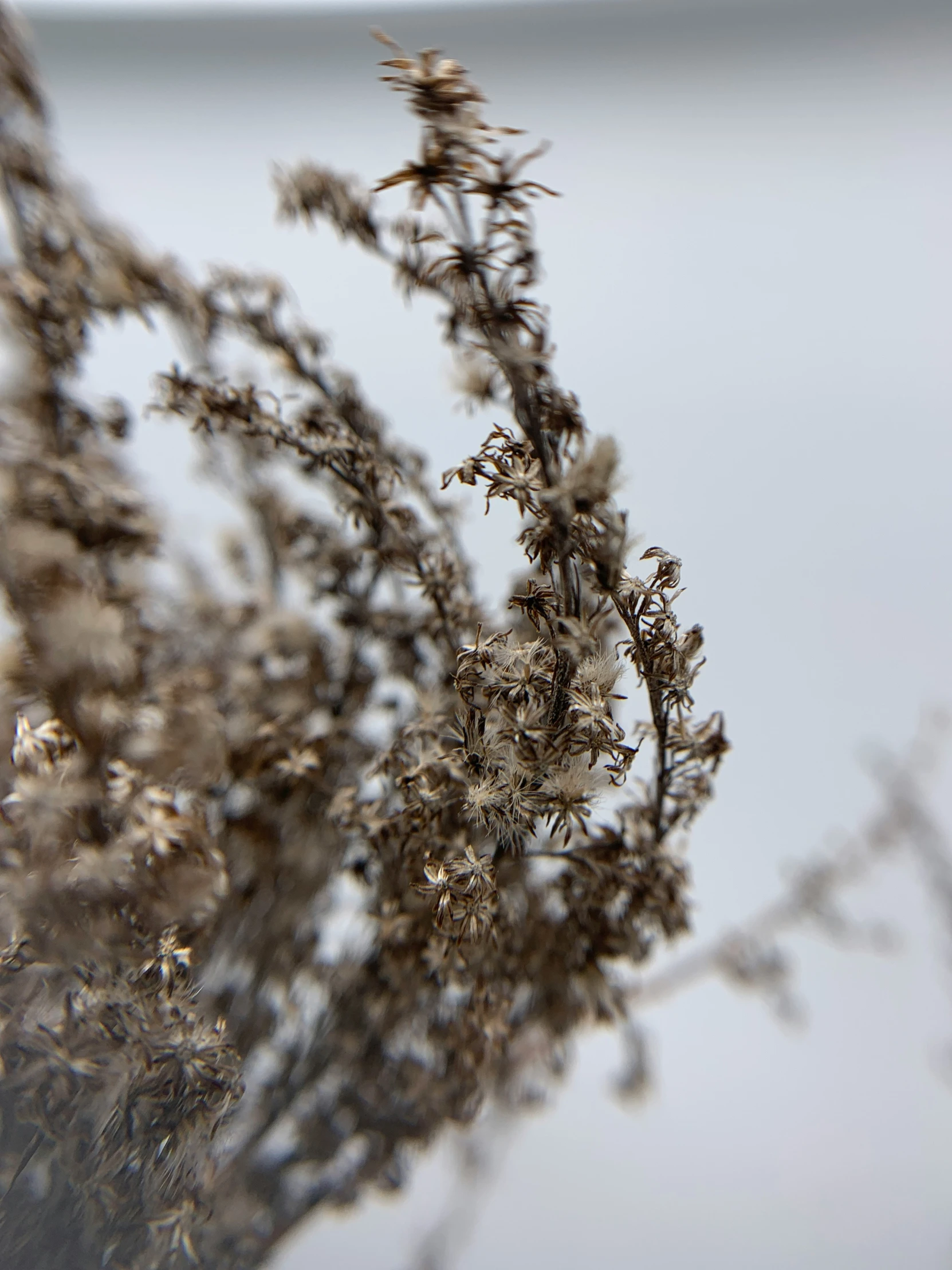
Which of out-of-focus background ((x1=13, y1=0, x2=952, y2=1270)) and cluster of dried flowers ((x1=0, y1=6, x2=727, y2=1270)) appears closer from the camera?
cluster of dried flowers ((x1=0, y1=6, x2=727, y2=1270))

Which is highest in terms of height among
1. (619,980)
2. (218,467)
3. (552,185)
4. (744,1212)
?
(552,185)

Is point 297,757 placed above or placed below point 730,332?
below

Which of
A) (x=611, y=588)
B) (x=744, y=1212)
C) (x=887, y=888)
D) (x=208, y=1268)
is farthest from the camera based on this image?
(x=887, y=888)

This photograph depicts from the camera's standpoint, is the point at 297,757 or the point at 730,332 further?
the point at 730,332

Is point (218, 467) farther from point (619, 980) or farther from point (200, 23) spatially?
point (200, 23)

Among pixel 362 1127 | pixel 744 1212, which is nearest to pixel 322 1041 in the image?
pixel 362 1127
